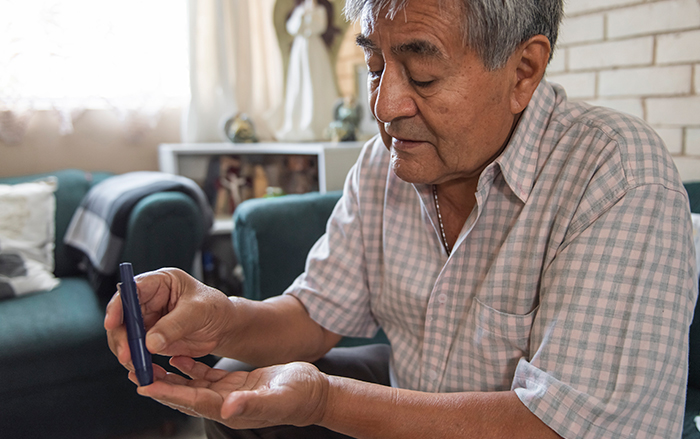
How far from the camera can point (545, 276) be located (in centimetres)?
70

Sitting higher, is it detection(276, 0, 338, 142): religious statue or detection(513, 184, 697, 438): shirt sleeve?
detection(276, 0, 338, 142): religious statue

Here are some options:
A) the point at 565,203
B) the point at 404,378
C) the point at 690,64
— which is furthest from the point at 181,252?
the point at 690,64

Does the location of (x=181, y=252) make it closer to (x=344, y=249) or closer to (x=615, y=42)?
(x=344, y=249)

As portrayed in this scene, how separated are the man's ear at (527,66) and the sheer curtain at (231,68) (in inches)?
74.6

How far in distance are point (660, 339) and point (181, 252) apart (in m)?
1.39

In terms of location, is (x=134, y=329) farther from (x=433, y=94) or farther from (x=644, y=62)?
(x=644, y=62)

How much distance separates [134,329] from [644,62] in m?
1.51

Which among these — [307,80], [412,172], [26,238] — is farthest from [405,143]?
[307,80]

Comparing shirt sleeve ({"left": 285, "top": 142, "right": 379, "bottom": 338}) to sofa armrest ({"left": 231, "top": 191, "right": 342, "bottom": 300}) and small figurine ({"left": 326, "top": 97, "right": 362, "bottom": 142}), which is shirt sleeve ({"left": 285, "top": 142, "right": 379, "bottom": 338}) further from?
small figurine ({"left": 326, "top": 97, "right": 362, "bottom": 142})

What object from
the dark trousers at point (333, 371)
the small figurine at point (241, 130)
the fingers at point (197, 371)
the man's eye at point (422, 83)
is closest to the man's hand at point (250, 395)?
the fingers at point (197, 371)

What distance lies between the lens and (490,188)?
80 centimetres

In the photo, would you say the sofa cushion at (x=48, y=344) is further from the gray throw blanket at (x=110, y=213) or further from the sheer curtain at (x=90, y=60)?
the sheer curtain at (x=90, y=60)

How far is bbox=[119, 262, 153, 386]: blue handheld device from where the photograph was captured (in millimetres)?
603

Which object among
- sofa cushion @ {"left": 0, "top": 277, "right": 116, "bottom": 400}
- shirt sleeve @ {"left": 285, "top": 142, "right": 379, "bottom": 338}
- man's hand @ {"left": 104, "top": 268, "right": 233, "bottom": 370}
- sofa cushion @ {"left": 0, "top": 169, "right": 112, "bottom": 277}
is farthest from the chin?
sofa cushion @ {"left": 0, "top": 169, "right": 112, "bottom": 277}
